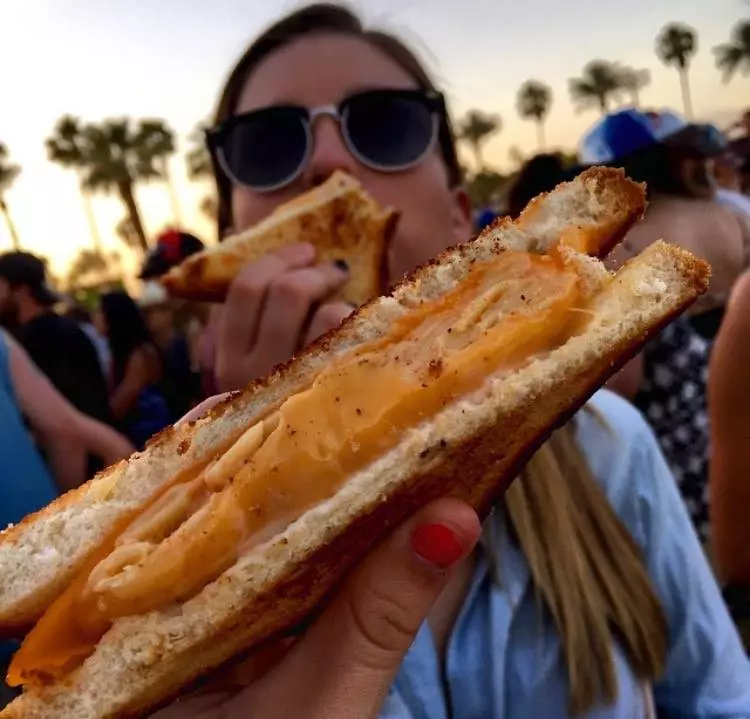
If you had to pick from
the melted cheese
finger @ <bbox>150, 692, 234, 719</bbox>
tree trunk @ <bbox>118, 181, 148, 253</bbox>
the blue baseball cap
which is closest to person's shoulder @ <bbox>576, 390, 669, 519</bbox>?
the melted cheese

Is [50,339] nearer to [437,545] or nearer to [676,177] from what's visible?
[676,177]

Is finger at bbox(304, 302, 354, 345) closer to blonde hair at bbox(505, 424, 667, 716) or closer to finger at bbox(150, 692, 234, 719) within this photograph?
blonde hair at bbox(505, 424, 667, 716)

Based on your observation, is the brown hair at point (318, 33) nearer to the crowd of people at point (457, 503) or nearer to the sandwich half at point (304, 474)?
the crowd of people at point (457, 503)

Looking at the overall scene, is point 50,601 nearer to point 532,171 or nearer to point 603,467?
point 603,467

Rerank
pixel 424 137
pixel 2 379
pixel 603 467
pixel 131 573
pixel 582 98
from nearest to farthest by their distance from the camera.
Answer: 1. pixel 131 573
2. pixel 603 467
3. pixel 424 137
4. pixel 2 379
5. pixel 582 98

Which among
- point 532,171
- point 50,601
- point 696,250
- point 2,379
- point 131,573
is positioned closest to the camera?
point 131,573

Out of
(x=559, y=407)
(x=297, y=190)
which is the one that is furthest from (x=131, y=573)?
(x=297, y=190)

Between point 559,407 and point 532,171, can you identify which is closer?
point 559,407
